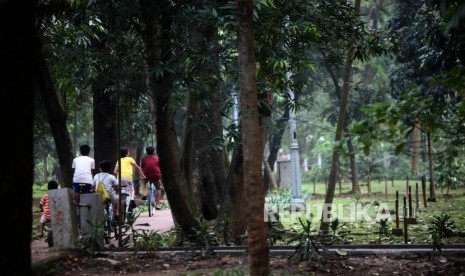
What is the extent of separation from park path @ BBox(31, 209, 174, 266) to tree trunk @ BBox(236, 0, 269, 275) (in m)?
2.59

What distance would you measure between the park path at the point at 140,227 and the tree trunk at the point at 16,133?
1433 mm

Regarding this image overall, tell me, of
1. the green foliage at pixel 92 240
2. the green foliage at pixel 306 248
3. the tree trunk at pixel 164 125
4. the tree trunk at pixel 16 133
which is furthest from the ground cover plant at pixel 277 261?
the tree trunk at pixel 16 133

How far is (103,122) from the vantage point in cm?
1526

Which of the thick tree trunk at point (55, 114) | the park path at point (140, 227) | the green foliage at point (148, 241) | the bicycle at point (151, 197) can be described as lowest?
the park path at point (140, 227)

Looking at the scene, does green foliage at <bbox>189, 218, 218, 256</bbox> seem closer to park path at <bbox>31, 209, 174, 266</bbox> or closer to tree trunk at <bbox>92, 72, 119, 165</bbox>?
park path at <bbox>31, 209, 174, 266</bbox>

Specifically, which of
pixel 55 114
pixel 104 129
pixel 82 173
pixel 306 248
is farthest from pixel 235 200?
pixel 104 129

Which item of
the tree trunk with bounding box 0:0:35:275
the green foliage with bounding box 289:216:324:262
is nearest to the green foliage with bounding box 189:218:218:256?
the green foliage with bounding box 289:216:324:262

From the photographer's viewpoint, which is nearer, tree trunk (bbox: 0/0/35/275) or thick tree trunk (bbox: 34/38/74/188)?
tree trunk (bbox: 0/0/35/275)

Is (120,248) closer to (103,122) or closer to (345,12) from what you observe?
Result: (345,12)

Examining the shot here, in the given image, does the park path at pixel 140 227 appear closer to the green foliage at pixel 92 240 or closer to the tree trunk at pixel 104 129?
the green foliage at pixel 92 240

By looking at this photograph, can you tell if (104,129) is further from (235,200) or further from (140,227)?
(235,200)

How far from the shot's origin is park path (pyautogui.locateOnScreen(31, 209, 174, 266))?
715 centimetres

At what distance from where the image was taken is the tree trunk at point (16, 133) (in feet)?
16.7

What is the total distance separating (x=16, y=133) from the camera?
5.15 m
